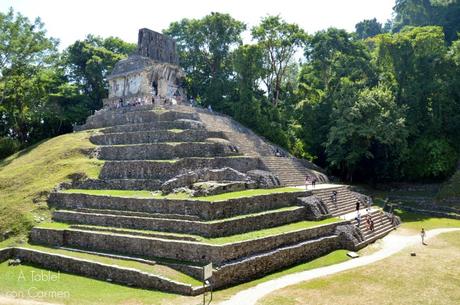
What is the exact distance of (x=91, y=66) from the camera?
37938mm

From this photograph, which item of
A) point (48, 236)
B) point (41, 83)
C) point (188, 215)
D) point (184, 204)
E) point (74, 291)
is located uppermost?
point (41, 83)

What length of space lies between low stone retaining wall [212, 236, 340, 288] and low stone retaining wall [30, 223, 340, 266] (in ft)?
1.21

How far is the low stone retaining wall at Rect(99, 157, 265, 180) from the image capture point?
20.4m

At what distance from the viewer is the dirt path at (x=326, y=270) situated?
1201 centimetres

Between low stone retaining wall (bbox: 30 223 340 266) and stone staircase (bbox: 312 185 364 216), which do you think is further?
stone staircase (bbox: 312 185 364 216)

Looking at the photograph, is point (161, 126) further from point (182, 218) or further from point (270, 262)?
point (270, 262)

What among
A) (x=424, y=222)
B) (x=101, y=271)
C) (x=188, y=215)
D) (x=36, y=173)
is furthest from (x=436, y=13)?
(x=101, y=271)

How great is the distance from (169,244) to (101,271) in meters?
2.54

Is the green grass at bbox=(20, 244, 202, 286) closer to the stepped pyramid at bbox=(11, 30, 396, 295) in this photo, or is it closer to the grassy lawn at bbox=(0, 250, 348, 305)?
the stepped pyramid at bbox=(11, 30, 396, 295)

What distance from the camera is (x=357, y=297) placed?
38.5 ft

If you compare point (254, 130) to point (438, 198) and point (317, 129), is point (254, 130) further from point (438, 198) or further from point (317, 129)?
point (438, 198)

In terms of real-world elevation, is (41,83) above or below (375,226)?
above

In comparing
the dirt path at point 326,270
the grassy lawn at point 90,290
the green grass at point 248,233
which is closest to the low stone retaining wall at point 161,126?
the green grass at point 248,233

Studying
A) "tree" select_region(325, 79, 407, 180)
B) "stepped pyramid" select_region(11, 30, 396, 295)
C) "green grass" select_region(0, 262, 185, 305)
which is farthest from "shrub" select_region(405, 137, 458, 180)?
"green grass" select_region(0, 262, 185, 305)
